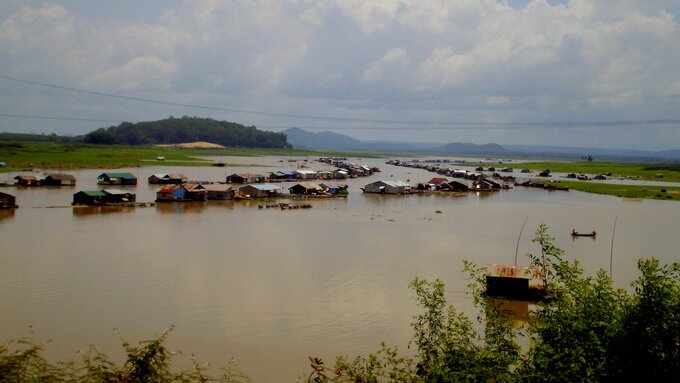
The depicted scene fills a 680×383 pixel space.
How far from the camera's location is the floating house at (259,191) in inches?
1025

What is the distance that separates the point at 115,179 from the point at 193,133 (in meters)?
68.2

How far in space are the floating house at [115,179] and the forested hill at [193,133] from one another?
5566 cm

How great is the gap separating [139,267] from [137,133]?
81.1 m

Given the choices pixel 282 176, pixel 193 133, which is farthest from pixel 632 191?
pixel 193 133

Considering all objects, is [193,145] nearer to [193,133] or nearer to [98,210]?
[193,133]

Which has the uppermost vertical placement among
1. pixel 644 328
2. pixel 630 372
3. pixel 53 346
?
pixel 644 328

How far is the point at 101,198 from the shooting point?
21.6 metres

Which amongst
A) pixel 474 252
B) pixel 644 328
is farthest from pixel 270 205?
pixel 644 328

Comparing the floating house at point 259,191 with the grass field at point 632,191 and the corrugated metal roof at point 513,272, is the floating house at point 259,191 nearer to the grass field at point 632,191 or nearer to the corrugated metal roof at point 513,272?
the corrugated metal roof at point 513,272

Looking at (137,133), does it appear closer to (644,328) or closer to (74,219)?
(74,219)

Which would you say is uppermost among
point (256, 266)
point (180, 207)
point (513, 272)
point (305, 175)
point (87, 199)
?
point (305, 175)

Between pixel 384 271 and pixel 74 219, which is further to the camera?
pixel 74 219

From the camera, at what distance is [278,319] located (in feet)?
29.4

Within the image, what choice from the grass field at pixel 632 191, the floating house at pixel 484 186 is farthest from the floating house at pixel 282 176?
the grass field at pixel 632 191
